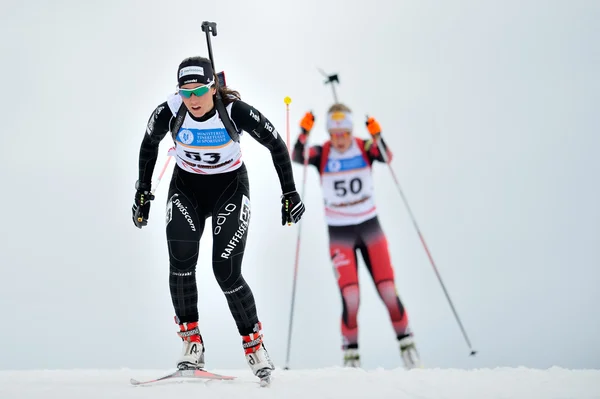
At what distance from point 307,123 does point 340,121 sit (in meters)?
0.41

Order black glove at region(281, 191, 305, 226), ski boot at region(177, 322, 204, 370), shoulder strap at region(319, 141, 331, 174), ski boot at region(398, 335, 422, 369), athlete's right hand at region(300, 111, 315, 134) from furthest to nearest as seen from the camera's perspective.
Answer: shoulder strap at region(319, 141, 331, 174) < athlete's right hand at region(300, 111, 315, 134) < ski boot at region(398, 335, 422, 369) < black glove at region(281, 191, 305, 226) < ski boot at region(177, 322, 204, 370)

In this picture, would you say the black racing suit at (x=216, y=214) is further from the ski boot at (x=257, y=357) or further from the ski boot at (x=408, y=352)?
the ski boot at (x=408, y=352)

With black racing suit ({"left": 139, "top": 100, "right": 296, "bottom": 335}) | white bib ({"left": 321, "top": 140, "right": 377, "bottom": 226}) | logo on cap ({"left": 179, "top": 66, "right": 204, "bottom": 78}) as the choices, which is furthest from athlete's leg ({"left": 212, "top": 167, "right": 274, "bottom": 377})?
white bib ({"left": 321, "top": 140, "right": 377, "bottom": 226})

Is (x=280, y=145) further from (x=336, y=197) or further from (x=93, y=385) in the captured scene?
(x=336, y=197)

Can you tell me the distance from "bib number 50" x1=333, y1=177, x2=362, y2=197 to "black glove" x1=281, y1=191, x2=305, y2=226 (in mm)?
3222

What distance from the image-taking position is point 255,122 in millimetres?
5059

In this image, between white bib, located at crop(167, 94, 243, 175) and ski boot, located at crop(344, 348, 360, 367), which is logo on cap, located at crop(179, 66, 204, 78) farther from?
ski boot, located at crop(344, 348, 360, 367)

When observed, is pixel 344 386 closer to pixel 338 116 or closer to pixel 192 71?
pixel 192 71

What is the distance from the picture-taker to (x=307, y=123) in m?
8.38

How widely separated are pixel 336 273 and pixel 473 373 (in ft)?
9.26

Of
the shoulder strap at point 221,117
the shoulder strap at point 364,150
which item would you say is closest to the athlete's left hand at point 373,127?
the shoulder strap at point 364,150

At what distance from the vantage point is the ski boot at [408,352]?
791cm

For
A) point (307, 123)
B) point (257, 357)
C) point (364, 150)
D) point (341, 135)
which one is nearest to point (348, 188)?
point (364, 150)

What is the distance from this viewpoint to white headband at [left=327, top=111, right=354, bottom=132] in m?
8.47
